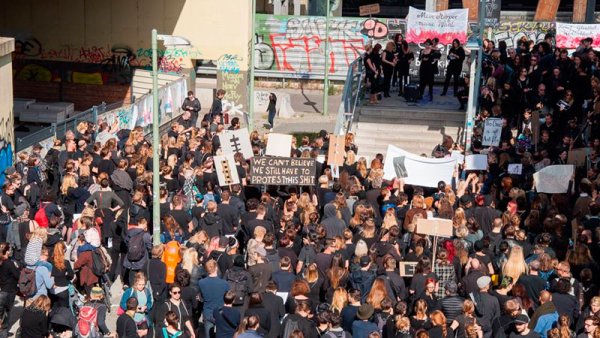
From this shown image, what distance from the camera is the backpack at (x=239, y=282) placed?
→ 558 inches

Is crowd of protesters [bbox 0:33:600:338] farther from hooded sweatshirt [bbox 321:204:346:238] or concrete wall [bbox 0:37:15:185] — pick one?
concrete wall [bbox 0:37:15:185]

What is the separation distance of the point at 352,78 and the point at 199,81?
12238 mm

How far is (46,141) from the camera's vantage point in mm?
24938

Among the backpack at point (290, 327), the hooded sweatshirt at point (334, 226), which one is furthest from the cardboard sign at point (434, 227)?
the backpack at point (290, 327)

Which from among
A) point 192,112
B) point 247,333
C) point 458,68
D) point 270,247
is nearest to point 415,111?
point 458,68

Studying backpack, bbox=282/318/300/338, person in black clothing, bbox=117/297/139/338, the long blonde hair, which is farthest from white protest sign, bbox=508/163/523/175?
person in black clothing, bbox=117/297/139/338

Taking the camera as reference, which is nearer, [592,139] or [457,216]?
[457,216]

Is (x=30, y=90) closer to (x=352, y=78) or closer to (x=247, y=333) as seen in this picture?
(x=352, y=78)

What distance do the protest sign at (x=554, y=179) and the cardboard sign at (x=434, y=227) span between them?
414cm

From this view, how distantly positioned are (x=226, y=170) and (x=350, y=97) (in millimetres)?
7914

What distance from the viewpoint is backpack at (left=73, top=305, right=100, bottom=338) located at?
1359cm

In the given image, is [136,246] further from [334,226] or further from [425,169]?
[425,169]

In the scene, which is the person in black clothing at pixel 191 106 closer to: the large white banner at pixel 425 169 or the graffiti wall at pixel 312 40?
the large white banner at pixel 425 169

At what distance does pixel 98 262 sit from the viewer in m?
16.0
